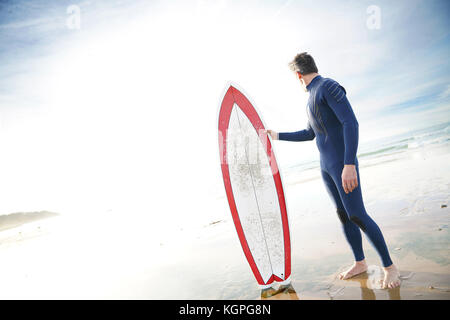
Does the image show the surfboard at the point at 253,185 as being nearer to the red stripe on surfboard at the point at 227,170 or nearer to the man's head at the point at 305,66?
the red stripe on surfboard at the point at 227,170

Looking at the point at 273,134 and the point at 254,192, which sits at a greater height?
the point at 273,134

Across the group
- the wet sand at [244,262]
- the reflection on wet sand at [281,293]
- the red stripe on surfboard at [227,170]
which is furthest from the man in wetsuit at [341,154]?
the red stripe on surfboard at [227,170]

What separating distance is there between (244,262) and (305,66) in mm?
1725

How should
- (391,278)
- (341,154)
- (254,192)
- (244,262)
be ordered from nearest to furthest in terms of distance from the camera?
Result: (391,278)
(341,154)
(254,192)
(244,262)

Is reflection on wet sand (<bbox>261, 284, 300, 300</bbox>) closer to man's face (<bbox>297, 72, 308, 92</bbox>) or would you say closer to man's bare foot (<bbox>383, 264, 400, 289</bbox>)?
man's bare foot (<bbox>383, 264, 400, 289</bbox>)

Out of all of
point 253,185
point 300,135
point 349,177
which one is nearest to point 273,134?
point 300,135

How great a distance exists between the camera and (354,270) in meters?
1.78

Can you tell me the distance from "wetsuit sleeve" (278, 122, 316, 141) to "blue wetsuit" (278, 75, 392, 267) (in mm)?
64

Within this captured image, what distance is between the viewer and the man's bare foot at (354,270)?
1.76 meters

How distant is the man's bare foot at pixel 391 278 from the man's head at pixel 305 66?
1235 mm

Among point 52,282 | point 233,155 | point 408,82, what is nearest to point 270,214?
point 233,155

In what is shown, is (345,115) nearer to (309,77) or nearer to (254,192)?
(309,77)
